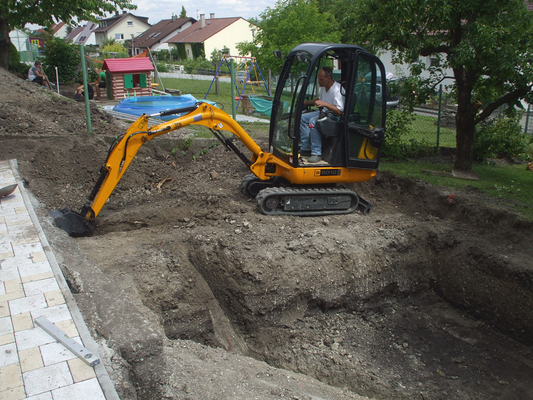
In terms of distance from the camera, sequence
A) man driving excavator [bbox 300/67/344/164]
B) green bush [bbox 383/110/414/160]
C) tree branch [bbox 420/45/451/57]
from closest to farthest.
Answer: man driving excavator [bbox 300/67/344/164], tree branch [bbox 420/45/451/57], green bush [bbox 383/110/414/160]

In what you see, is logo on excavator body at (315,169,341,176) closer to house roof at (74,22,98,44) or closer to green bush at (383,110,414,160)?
green bush at (383,110,414,160)

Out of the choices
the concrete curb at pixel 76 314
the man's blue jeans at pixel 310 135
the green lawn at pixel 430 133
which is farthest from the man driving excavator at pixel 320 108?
the green lawn at pixel 430 133

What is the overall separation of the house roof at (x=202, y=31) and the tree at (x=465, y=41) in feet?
149

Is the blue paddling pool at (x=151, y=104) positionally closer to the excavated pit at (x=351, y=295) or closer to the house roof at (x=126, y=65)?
the house roof at (x=126, y=65)

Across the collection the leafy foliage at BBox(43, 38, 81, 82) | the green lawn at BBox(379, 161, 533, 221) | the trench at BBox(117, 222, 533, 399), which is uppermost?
the leafy foliage at BBox(43, 38, 81, 82)

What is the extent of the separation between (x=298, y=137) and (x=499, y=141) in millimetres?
6103

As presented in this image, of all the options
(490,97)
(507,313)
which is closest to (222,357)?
(507,313)

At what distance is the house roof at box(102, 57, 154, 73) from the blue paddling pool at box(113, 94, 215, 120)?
3248mm

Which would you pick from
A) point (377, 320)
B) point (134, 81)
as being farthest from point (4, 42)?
point (377, 320)

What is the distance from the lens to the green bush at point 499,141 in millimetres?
10227

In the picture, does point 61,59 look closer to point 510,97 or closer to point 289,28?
point 289,28

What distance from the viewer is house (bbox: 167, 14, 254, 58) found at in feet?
168

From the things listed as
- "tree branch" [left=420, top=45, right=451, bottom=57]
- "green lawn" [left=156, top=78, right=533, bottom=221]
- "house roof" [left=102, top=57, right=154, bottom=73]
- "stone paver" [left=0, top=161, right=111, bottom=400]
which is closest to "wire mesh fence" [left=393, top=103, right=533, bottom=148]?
"green lawn" [left=156, top=78, right=533, bottom=221]

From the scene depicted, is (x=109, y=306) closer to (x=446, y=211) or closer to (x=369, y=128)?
(x=369, y=128)
